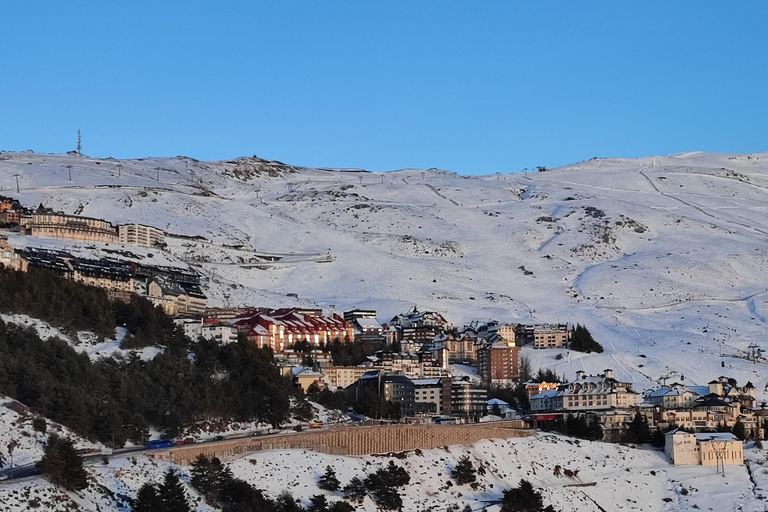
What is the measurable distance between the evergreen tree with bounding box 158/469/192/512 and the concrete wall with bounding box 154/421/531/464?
4.91 m

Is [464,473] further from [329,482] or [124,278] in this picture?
[124,278]

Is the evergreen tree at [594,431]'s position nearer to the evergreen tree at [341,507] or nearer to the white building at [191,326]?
the white building at [191,326]

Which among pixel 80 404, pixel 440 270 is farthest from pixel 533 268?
pixel 80 404

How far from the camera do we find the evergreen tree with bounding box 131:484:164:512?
176 feet

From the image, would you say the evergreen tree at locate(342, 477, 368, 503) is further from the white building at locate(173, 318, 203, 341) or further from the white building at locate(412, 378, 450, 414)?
the white building at locate(412, 378, 450, 414)

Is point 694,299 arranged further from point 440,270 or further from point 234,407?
point 234,407

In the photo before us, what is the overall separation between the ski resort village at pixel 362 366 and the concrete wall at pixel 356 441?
123 millimetres

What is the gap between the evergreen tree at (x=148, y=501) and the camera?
53.5m

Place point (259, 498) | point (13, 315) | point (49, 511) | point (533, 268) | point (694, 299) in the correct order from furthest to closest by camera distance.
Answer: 1. point (533, 268)
2. point (694, 299)
3. point (13, 315)
4. point (259, 498)
5. point (49, 511)

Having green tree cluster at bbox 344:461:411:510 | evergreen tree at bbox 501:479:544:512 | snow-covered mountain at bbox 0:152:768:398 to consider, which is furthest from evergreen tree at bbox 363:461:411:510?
snow-covered mountain at bbox 0:152:768:398

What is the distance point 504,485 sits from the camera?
7231 cm

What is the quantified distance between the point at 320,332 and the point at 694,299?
2156 inches

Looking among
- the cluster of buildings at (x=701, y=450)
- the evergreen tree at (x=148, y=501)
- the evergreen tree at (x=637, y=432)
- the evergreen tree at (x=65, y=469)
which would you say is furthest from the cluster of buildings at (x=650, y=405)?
the evergreen tree at (x=65, y=469)

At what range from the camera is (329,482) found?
6425 cm
